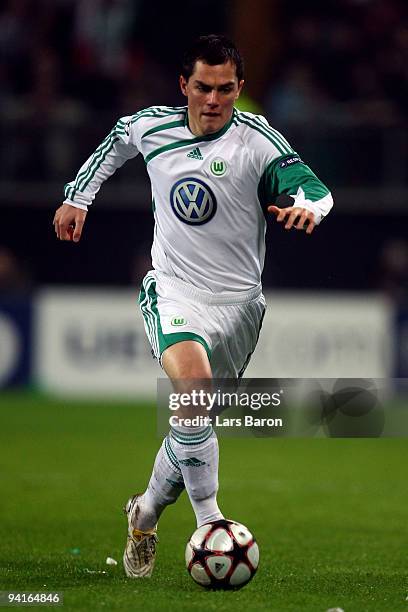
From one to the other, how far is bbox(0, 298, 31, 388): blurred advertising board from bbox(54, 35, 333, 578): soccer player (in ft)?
31.3

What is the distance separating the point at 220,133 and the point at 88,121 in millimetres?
10578

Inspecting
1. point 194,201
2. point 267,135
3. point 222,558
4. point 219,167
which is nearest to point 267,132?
point 267,135

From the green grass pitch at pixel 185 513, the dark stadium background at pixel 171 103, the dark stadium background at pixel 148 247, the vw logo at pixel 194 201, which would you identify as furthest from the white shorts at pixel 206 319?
the dark stadium background at pixel 171 103

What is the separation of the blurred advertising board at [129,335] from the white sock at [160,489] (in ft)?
29.7

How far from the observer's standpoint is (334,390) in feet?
23.6

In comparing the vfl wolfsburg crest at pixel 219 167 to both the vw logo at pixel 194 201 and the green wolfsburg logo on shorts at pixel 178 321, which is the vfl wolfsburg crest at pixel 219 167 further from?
the green wolfsburg logo on shorts at pixel 178 321

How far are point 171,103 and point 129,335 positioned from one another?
2948 mm

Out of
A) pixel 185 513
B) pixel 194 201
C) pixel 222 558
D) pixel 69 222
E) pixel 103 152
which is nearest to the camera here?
pixel 222 558

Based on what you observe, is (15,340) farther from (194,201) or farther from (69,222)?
(194,201)

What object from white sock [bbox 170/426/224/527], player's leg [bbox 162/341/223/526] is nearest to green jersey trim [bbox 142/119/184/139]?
player's leg [bbox 162/341/223/526]

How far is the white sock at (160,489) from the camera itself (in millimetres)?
6281

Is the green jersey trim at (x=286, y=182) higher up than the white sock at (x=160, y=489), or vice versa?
the green jersey trim at (x=286, y=182)

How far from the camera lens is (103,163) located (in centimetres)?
661

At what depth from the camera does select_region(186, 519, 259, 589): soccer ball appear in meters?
5.71
